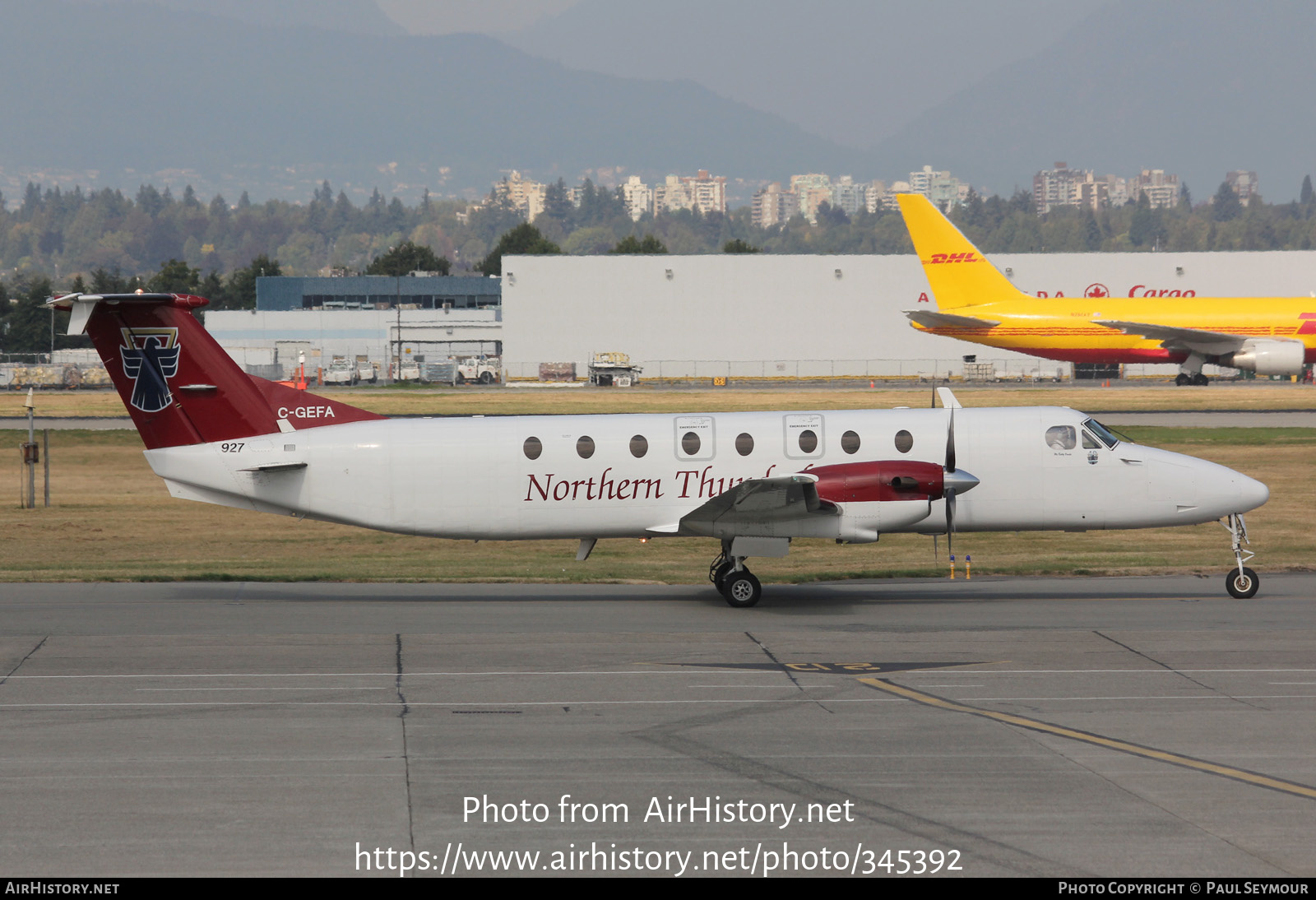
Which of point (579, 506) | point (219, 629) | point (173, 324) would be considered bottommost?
point (219, 629)

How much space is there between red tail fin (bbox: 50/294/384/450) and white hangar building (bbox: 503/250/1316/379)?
77.8m

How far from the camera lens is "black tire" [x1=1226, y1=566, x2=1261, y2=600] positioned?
20.1m

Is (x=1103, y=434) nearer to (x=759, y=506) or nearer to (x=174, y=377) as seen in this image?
(x=759, y=506)

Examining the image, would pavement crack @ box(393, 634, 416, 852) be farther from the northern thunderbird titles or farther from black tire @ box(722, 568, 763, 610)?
black tire @ box(722, 568, 763, 610)

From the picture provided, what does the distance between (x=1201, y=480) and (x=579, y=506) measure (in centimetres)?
1003

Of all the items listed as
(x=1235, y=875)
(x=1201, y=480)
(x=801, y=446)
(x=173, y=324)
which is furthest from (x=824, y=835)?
(x=173, y=324)

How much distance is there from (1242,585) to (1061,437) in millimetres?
3681

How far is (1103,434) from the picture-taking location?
20.7 meters

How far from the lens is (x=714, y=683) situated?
14367 mm

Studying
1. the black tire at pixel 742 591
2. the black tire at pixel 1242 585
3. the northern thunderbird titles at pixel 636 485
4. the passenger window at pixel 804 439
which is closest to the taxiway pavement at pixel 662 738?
the black tire at pixel 742 591

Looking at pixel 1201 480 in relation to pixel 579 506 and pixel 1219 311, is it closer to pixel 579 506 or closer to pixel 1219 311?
pixel 579 506

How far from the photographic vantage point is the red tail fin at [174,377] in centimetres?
1988

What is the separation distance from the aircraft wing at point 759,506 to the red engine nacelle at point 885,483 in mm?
269

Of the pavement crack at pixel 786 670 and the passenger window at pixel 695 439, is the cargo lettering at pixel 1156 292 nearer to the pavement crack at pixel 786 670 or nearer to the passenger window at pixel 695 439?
the passenger window at pixel 695 439
